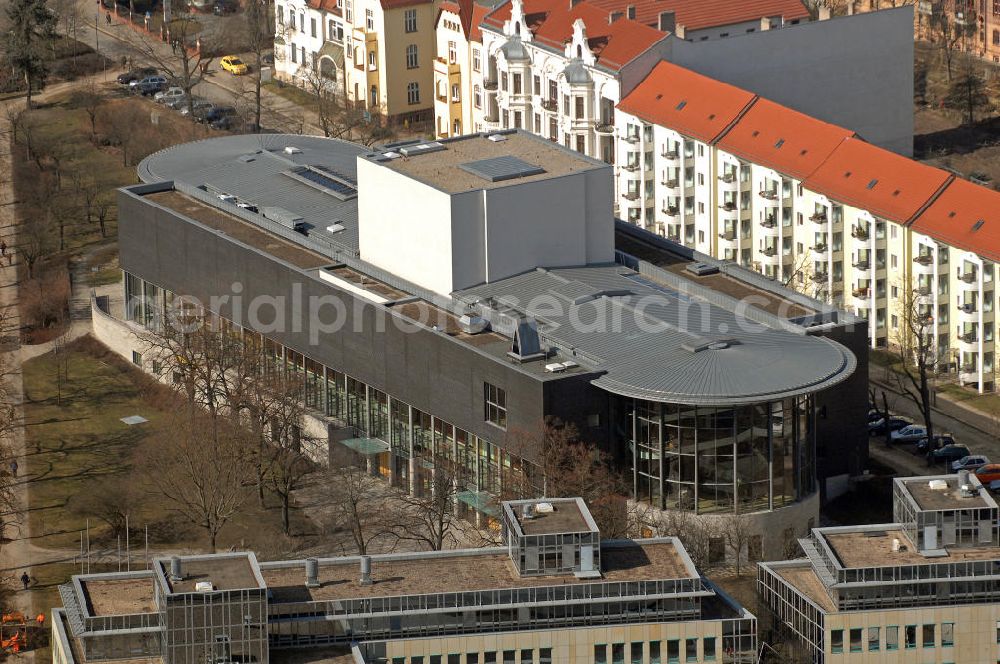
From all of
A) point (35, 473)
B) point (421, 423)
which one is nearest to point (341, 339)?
point (421, 423)

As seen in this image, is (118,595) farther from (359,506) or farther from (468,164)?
(468,164)

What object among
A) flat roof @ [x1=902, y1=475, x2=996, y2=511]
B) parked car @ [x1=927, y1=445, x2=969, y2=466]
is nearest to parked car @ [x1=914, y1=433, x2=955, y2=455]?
parked car @ [x1=927, y1=445, x2=969, y2=466]

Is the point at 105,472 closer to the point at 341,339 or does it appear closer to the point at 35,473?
the point at 35,473

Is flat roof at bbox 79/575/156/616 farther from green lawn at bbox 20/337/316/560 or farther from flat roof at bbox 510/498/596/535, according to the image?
green lawn at bbox 20/337/316/560

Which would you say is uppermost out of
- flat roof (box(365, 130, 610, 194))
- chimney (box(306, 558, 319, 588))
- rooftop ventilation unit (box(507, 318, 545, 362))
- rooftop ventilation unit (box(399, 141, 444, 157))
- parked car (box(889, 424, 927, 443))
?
rooftop ventilation unit (box(399, 141, 444, 157))

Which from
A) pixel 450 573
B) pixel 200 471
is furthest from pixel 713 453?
pixel 200 471

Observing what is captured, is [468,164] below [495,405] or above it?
above

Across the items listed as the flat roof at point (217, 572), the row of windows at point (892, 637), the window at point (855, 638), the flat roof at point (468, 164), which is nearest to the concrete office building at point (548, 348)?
the flat roof at point (468, 164)
